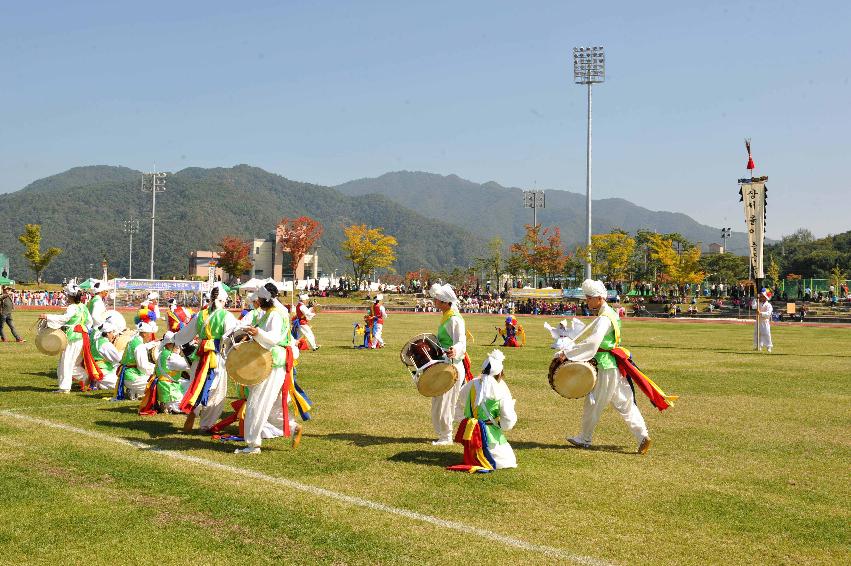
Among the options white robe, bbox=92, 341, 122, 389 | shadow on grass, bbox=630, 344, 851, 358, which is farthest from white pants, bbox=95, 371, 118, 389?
shadow on grass, bbox=630, 344, 851, 358

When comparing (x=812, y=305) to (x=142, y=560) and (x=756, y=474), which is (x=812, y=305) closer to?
(x=756, y=474)

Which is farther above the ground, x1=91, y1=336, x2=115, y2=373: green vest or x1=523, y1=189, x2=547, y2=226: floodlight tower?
x1=523, y1=189, x2=547, y2=226: floodlight tower

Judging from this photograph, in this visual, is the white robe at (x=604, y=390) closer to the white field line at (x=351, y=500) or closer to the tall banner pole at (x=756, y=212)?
the white field line at (x=351, y=500)

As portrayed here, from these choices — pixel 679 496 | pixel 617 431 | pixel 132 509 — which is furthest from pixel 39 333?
pixel 679 496

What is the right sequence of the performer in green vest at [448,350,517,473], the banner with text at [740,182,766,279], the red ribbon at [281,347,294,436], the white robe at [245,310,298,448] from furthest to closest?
1. the banner with text at [740,182,766,279]
2. the red ribbon at [281,347,294,436]
3. the white robe at [245,310,298,448]
4. the performer in green vest at [448,350,517,473]

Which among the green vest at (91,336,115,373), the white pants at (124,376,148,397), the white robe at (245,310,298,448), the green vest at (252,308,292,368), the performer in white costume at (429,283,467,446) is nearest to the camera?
the white robe at (245,310,298,448)

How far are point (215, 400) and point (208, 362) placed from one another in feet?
1.77

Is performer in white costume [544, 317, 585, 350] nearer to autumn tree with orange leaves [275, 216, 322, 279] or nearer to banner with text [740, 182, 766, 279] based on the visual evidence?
banner with text [740, 182, 766, 279]

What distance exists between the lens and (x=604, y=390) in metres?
9.47

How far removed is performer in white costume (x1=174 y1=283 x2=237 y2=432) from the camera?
33.7 feet

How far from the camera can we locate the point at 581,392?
924cm

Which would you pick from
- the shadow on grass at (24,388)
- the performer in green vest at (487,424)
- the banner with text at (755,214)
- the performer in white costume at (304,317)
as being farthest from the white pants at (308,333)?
the banner with text at (755,214)

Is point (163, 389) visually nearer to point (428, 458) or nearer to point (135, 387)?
point (135, 387)

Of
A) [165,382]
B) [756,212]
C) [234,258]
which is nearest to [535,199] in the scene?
[234,258]
